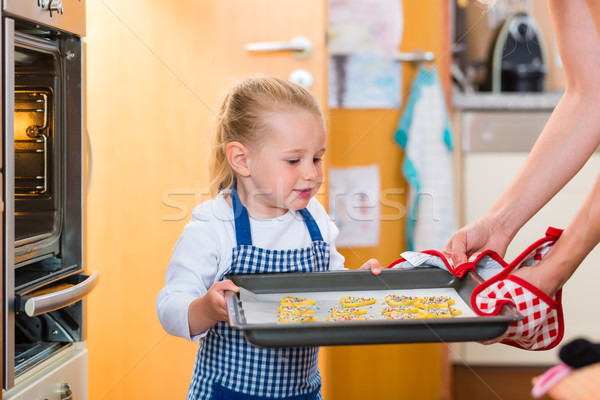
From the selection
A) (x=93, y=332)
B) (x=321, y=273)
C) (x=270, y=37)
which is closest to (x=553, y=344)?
(x=321, y=273)

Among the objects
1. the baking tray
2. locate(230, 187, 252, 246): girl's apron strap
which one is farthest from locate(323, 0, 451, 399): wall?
the baking tray

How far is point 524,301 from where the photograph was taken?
92cm

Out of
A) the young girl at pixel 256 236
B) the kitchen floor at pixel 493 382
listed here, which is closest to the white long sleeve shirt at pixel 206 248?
the young girl at pixel 256 236

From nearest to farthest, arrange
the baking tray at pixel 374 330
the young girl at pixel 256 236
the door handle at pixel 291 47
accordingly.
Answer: the baking tray at pixel 374 330
the young girl at pixel 256 236
the door handle at pixel 291 47

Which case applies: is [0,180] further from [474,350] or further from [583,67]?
[474,350]

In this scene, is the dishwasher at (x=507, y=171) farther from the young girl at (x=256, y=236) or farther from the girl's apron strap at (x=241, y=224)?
the girl's apron strap at (x=241, y=224)

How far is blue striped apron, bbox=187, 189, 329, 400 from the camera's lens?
1.13 meters

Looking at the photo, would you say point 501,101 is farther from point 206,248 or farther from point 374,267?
point 206,248

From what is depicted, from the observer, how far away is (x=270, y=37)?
1889 mm

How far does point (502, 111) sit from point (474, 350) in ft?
2.73

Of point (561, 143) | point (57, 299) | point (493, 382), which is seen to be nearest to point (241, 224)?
point (57, 299)

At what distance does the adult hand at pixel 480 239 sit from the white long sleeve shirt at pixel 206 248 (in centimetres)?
24

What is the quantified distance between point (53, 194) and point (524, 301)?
0.92 meters

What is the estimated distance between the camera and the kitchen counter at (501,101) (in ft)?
7.20
